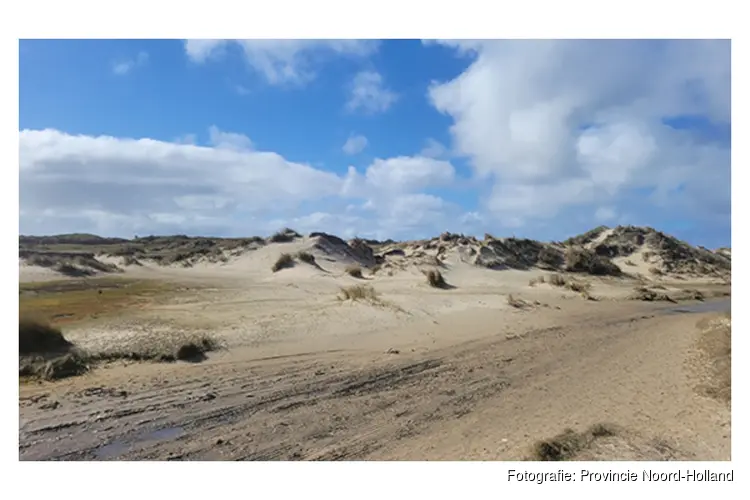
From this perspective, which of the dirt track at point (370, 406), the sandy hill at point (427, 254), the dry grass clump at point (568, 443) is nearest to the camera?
the dry grass clump at point (568, 443)

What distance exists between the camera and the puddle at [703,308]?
48.7 ft

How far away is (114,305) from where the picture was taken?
393 inches

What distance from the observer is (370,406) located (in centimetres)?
586

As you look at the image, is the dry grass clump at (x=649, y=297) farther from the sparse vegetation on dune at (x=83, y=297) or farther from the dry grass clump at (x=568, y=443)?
the sparse vegetation on dune at (x=83, y=297)

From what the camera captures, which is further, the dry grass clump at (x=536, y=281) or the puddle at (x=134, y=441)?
the dry grass clump at (x=536, y=281)

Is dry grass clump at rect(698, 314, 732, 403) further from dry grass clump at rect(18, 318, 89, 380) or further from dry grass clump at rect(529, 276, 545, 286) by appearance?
dry grass clump at rect(18, 318, 89, 380)

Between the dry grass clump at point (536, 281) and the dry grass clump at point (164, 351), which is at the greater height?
the dry grass clump at point (536, 281)

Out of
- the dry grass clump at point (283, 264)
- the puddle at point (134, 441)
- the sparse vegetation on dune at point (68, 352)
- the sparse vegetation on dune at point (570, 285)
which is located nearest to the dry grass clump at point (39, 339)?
the sparse vegetation on dune at point (68, 352)

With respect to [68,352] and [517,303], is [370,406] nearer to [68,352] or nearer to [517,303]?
[68,352]

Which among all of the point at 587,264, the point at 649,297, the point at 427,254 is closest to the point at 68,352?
the point at 649,297

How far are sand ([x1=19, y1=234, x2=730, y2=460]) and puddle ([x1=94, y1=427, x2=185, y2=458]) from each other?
16mm

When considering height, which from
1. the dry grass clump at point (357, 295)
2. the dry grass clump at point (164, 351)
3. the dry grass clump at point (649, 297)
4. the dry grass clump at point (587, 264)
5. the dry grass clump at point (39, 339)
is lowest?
the dry grass clump at point (649, 297)

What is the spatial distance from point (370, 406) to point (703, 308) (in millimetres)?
13796

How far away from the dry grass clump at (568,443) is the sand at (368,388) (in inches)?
5.7
